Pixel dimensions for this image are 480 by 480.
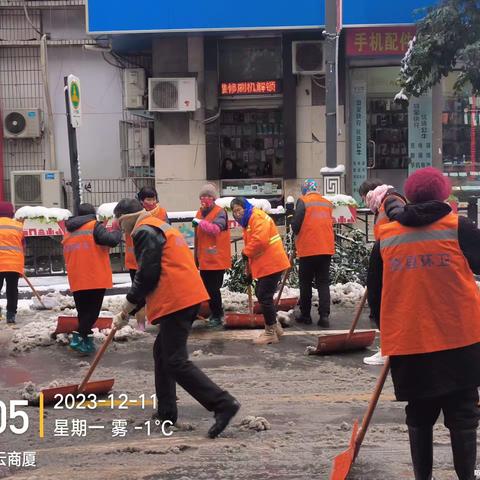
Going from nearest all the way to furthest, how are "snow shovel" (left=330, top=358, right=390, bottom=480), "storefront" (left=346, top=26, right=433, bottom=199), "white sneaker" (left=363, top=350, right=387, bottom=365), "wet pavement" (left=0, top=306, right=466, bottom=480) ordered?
"snow shovel" (left=330, top=358, right=390, bottom=480)
"wet pavement" (left=0, top=306, right=466, bottom=480)
"white sneaker" (left=363, top=350, right=387, bottom=365)
"storefront" (left=346, top=26, right=433, bottom=199)

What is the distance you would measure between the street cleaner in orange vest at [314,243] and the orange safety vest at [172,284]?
3.54 m

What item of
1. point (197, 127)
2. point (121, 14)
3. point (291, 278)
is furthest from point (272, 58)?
point (291, 278)

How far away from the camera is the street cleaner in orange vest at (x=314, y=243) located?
841 cm

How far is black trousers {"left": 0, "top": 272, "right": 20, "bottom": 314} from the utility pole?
5265 millimetres

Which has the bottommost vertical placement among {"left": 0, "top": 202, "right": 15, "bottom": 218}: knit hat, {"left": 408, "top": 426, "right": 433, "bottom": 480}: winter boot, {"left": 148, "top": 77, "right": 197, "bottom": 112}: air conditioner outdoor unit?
{"left": 408, "top": 426, "right": 433, "bottom": 480}: winter boot

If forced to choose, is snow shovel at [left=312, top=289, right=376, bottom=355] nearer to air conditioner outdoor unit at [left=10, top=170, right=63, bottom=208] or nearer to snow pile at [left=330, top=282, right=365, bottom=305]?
snow pile at [left=330, top=282, right=365, bottom=305]

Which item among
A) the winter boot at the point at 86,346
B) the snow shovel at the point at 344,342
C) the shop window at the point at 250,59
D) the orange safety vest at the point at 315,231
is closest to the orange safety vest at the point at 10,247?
the winter boot at the point at 86,346

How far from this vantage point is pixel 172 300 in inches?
194

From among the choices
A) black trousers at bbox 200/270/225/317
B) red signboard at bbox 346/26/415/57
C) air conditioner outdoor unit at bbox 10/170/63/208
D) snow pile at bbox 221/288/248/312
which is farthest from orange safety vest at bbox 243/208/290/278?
air conditioner outdoor unit at bbox 10/170/63/208

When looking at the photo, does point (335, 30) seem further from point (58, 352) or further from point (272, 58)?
point (58, 352)

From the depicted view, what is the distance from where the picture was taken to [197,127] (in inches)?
587

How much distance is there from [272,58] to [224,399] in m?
10.9

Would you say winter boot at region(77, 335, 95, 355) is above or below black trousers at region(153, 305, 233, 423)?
below

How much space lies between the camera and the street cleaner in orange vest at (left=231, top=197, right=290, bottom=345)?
7.50 metres
